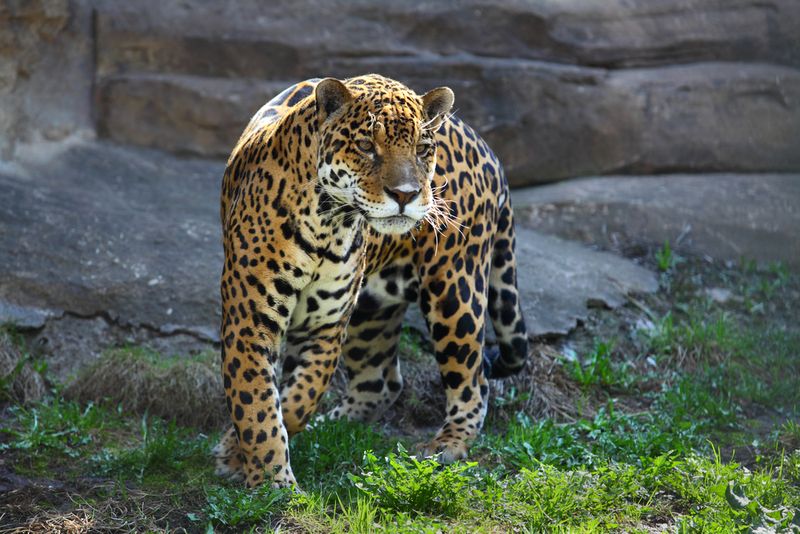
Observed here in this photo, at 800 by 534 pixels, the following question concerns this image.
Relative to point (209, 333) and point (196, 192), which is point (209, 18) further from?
point (209, 333)

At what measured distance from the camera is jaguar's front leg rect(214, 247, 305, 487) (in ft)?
19.0

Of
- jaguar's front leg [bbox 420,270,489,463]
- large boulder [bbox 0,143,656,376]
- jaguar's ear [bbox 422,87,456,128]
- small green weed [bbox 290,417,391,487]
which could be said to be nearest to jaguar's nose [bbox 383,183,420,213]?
jaguar's ear [bbox 422,87,456,128]

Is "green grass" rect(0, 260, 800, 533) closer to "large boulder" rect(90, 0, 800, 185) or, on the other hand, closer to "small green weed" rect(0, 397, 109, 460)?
"small green weed" rect(0, 397, 109, 460)

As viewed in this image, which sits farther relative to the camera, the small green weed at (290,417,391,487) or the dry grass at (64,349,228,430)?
the dry grass at (64,349,228,430)

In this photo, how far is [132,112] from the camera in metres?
10.5

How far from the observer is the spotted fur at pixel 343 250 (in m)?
5.52

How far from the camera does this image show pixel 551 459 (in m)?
6.42

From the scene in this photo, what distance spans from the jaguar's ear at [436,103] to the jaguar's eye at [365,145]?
0.42 meters

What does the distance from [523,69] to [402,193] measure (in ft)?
19.6

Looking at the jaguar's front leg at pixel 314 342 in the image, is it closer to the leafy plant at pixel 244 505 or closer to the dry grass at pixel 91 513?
the leafy plant at pixel 244 505

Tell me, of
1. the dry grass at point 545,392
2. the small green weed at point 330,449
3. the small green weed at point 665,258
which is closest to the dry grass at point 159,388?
the small green weed at point 330,449

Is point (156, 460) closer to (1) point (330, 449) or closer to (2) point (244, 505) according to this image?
(1) point (330, 449)

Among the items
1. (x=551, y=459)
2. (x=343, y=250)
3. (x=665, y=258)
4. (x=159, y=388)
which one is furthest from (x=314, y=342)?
(x=665, y=258)

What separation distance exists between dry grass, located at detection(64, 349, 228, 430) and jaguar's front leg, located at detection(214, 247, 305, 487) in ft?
5.08
